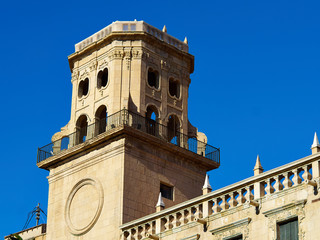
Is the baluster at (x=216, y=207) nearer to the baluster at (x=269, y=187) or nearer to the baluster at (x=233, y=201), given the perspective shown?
the baluster at (x=233, y=201)

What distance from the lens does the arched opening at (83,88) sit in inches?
2036

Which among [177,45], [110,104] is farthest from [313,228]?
[177,45]

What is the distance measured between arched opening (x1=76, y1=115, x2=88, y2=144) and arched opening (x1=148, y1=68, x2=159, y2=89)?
14.3 ft

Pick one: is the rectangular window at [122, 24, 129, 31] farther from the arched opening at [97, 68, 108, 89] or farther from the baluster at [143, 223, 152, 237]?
the baluster at [143, 223, 152, 237]

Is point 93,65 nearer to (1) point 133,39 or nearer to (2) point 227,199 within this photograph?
(1) point 133,39

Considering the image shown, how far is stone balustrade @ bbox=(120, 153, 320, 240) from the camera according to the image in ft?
117

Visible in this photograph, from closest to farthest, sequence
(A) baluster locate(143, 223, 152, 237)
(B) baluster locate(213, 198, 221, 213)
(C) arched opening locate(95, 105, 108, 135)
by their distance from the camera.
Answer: (B) baluster locate(213, 198, 221, 213) < (A) baluster locate(143, 223, 152, 237) < (C) arched opening locate(95, 105, 108, 135)

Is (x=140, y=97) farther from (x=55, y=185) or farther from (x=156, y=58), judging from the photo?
(x=55, y=185)

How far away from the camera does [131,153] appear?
152ft

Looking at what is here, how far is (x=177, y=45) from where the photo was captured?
2062 inches

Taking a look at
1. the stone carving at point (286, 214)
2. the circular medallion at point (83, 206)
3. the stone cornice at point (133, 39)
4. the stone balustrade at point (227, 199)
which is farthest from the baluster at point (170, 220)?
the stone cornice at point (133, 39)

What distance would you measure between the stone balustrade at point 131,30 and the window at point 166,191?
30.2 ft

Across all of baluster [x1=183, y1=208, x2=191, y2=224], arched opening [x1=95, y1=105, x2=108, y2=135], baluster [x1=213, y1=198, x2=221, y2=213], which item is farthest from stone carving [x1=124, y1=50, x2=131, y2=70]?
baluster [x1=213, y1=198, x2=221, y2=213]

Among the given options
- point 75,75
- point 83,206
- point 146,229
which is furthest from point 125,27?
point 146,229
